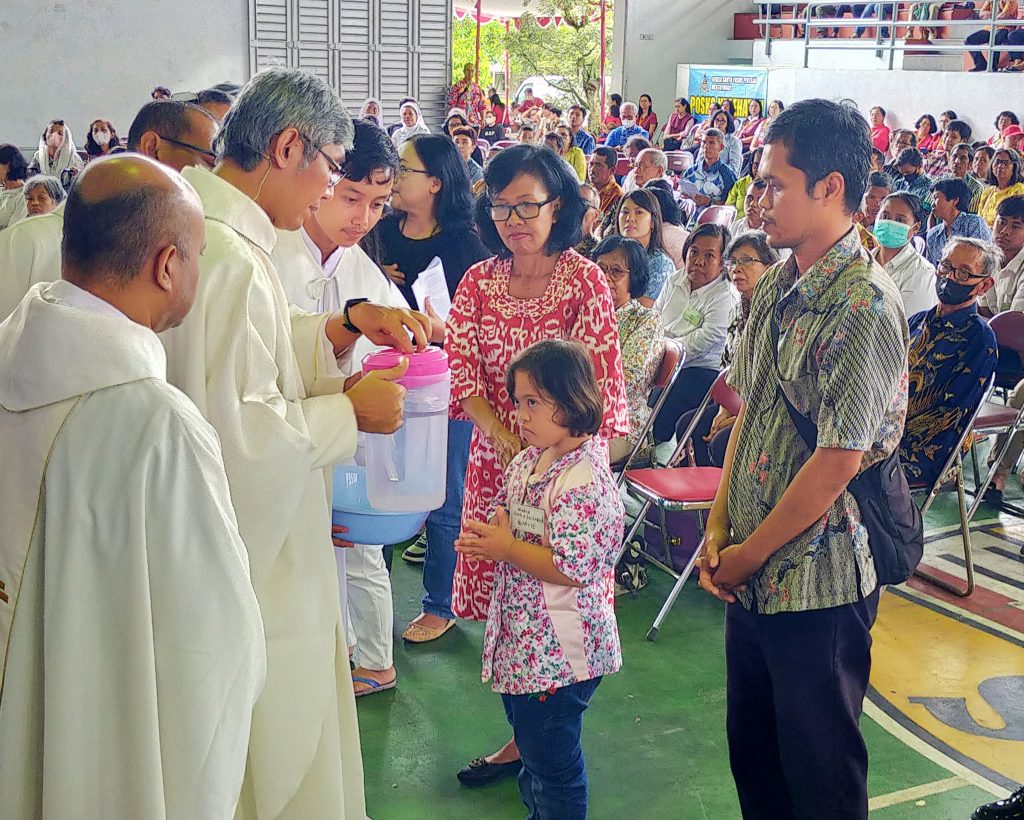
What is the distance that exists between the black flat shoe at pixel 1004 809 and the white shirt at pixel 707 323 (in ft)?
8.67

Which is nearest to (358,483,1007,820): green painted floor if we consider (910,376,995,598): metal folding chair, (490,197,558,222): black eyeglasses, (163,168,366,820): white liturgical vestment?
(163,168,366,820): white liturgical vestment

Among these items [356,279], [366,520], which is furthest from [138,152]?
[366,520]

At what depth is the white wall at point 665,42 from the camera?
20.0m

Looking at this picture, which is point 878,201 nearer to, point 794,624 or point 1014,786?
point 1014,786

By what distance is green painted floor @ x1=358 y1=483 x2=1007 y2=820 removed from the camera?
9.61 feet

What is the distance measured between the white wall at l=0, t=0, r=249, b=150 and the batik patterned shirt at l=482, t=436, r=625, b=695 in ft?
49.6

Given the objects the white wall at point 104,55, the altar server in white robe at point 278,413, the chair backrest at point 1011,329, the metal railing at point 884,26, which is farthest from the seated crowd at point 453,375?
the white wall at point 104,55

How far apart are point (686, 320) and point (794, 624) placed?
331 cm

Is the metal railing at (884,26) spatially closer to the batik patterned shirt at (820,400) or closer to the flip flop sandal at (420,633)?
the flip flop sandal at (420,633)

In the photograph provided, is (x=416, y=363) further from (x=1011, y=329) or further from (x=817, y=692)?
(x=1011, y=329)

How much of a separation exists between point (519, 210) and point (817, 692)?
1336 millimetres

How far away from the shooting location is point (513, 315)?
2.91 metres

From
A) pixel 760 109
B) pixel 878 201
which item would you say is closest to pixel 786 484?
pixel 878 201

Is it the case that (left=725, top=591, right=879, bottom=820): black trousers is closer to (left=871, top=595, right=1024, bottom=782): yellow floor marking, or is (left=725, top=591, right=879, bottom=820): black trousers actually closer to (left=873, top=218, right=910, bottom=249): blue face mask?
(left=871, top=595, right=1024, bottom=782): yellow floor marking
